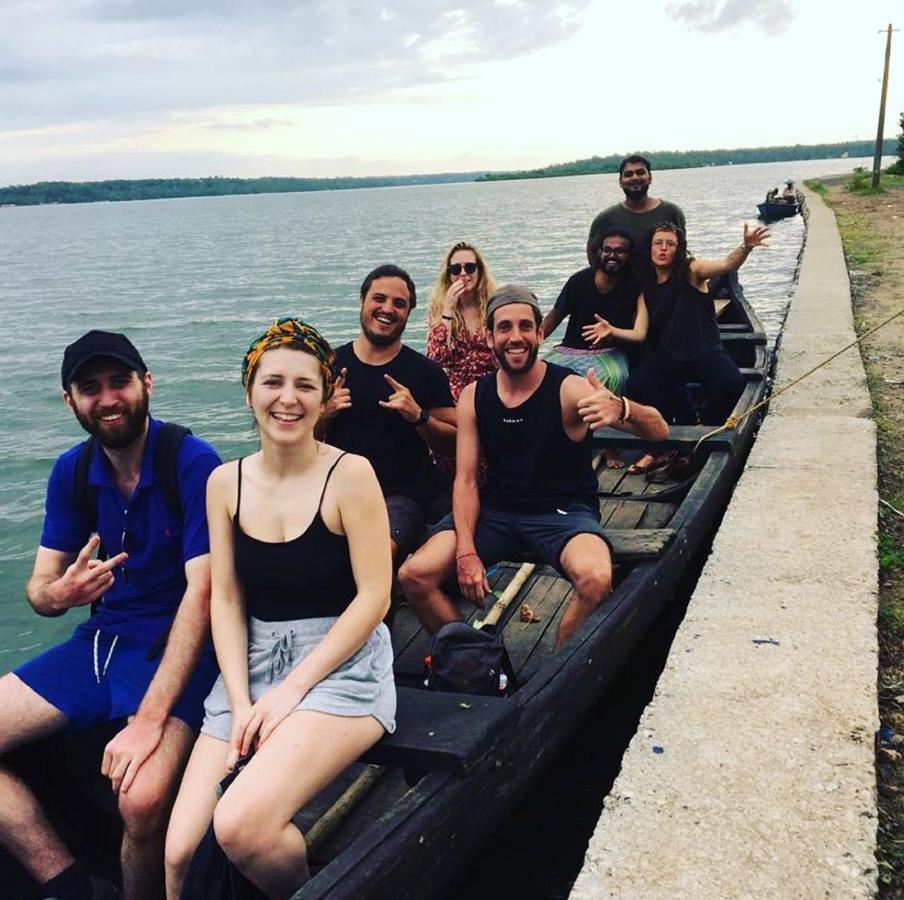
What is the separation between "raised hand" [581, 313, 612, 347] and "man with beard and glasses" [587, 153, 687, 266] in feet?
3.06

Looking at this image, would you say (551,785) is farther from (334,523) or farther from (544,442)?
(334,523)

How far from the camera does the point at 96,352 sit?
10.2 ft

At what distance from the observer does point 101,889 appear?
9.71ft

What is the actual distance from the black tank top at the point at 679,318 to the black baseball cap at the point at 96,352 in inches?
167

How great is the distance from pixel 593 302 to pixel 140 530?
425 centimetres

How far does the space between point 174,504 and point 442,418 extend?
1.72 m

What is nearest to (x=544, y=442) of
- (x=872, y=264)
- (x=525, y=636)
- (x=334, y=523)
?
(x=525, y=636)

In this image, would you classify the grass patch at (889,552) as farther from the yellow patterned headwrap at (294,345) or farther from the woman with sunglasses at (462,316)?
the yellow patterned headwrap at (294,345)

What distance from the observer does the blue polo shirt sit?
10.5 feet

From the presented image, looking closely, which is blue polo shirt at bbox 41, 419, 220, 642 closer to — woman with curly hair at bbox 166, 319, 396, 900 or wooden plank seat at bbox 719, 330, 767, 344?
woman with curly hair at bbox 166, 319, 396, 900

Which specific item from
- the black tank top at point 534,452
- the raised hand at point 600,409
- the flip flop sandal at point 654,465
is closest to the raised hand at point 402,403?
the black tank top at point 534,452

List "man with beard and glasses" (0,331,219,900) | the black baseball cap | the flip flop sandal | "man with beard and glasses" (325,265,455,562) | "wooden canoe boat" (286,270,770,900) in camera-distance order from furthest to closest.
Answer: the flip flop sandal → "man with beard and glasses" (325,265,455,562) → the black baseball cap → "man with beard and glasses" (0,331,219,900) → "wooden canoe boat" (286,270,770,900)

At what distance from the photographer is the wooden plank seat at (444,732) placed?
2.68 metres

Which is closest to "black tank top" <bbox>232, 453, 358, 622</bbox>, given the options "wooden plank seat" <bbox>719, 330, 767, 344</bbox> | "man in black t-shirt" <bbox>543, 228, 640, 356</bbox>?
"man in black t-shirt" <bbox>543, 228, 640, 356</bbox>
